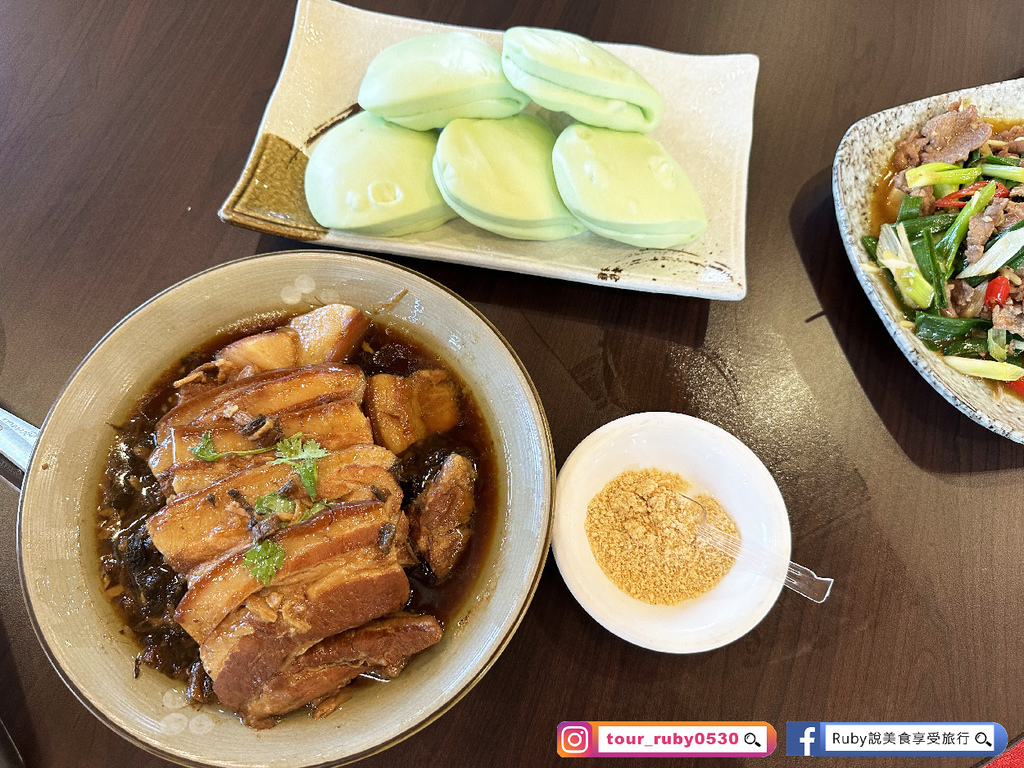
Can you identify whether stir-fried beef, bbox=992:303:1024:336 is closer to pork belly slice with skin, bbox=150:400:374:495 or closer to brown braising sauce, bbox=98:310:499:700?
brown braising sauce, bbox=98:310:499:700

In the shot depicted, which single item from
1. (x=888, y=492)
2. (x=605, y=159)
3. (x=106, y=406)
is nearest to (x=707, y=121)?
(x=605, y=159)

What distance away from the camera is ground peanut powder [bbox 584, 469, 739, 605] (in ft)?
5.76

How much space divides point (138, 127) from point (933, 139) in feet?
11.2

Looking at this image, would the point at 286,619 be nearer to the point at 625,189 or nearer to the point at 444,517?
the point at 444,517

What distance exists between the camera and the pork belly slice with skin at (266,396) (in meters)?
1.64

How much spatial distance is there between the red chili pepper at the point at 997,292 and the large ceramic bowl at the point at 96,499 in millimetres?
1943

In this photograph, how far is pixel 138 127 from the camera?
2.39m

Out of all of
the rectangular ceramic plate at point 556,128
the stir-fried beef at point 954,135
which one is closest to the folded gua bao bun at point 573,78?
the rectangular ceramic plate at point 556,128

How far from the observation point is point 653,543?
177 cm

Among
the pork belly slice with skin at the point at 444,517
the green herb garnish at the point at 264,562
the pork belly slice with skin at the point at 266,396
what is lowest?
the pork belly slice with skin at the point at 444,517

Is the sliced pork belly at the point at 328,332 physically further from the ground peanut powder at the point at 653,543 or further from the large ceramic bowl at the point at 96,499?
the ground peanut powder at the point at 653,543

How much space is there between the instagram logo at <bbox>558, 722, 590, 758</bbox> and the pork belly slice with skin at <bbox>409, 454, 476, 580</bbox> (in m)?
0.61

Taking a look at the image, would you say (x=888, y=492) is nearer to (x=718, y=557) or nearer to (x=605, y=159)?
(x=718, y=557)

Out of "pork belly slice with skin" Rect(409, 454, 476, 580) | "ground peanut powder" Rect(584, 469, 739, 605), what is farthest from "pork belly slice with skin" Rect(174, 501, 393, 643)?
"ground peanut powder" Rect(584, 469, 739, 605)
